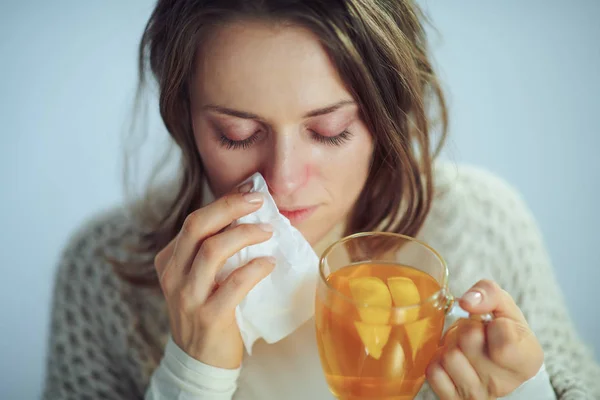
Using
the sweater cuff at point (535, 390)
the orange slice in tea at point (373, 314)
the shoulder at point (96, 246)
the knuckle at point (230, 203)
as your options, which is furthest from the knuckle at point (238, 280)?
the shoulder at point (96, 246)

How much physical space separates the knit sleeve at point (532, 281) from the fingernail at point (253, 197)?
654mm

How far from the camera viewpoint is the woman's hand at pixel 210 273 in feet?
3.23

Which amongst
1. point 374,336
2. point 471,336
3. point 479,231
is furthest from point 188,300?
point 479,231

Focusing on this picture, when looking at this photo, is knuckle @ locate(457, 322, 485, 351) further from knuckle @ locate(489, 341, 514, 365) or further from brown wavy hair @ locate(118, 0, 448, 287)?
brown wavy hair @ locate(118, 0, 448, 287)

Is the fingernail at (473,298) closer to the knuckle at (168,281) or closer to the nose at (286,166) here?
the nose at (286,166)

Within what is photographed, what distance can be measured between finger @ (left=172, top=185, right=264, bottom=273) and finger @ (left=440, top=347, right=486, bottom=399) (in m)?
0.38

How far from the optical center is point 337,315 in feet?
2.73

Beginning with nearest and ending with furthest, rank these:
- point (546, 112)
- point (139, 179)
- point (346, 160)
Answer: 1. point (346, 160)
2. point (139, 179)
3. point (546, 112)

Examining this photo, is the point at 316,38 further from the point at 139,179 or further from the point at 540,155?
the point at 540,155

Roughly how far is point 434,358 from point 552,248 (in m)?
1.37

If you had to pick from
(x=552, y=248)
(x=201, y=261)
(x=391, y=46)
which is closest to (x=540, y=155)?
(x=552, y=248)

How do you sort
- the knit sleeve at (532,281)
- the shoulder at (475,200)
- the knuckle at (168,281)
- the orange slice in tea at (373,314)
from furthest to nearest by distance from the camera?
the shoulder at (475,200) → the knit sleeve at (532,281) → the knuckle at (168,281) → the orange slice in tea at (373,314)

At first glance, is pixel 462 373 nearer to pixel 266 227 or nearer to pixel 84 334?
pixel 266 227

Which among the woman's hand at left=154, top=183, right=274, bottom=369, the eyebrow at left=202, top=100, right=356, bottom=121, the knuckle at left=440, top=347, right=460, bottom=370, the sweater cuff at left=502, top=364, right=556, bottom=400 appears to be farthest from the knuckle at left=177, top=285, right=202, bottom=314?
the sweater cuff at left=502, top=364, right=556, bottom=400
